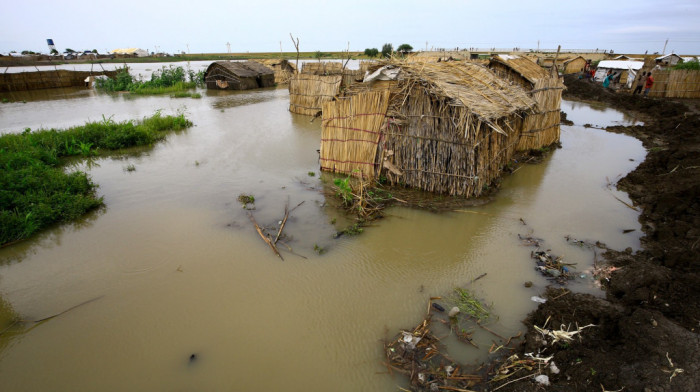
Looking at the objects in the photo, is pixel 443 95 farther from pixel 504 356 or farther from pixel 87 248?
pixel 87 248

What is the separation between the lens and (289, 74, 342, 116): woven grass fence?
13852 millimetres

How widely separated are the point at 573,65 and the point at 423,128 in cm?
3414

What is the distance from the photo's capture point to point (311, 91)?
1431 cm

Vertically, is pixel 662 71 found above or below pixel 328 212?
above

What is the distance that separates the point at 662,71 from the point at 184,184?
23.1 metres

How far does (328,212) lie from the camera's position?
6109mm

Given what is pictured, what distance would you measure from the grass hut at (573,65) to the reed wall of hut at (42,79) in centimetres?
3917

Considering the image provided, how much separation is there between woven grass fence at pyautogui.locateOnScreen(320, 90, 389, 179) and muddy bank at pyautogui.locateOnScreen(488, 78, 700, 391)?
4260 mm

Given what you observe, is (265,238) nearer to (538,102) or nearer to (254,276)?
(254,276)

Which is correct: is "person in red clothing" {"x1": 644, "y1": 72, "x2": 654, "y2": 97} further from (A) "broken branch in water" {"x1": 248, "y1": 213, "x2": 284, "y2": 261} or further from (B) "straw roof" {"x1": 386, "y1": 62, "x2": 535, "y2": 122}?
(A) "broken branch in water" {"x1": 248, "y1": 213, "x2": 284, "y2": 261}

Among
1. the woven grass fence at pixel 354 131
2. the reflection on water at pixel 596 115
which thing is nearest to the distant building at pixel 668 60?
the reflection on water at pixel 596 115

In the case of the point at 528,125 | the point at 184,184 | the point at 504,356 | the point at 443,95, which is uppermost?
the point at 443,95

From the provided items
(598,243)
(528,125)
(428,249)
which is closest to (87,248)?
(428,249)

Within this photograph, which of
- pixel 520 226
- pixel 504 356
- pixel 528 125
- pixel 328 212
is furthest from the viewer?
pixel 528 125
